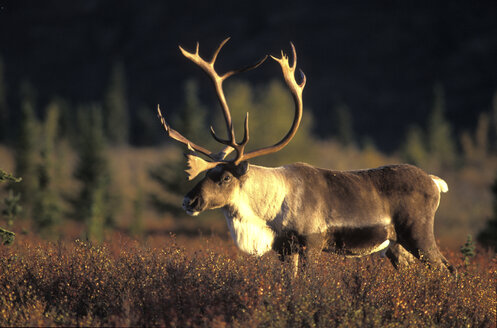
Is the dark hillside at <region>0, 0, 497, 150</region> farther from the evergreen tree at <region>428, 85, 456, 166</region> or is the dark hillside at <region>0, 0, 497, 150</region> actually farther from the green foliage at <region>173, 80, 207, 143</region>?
the green foliage at <region>173, 80, 207, 143</region>

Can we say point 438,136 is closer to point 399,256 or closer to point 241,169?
point 399,256

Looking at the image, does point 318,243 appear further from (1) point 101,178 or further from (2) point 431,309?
(1) point 101,178

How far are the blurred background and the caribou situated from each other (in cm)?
515

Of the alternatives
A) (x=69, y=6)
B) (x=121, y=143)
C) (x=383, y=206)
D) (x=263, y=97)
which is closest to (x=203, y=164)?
(x=383, y=206)

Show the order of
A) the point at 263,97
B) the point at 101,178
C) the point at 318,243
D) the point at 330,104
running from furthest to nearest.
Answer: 1. the point at 330,104
2. the point at 263,97
3. the point at 101,178
4. the point at 318,243

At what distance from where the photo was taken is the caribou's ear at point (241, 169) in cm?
730

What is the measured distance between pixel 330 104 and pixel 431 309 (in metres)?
115

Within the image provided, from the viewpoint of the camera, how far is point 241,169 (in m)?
7.33

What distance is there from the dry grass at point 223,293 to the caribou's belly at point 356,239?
464 millimetres

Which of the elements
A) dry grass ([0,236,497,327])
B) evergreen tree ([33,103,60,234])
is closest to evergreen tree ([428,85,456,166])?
evergreen tree ([33,103,60,234])

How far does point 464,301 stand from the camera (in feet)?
20.0

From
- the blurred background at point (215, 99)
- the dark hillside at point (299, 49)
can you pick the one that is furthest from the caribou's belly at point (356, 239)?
the dark hillside at point (299, 49)

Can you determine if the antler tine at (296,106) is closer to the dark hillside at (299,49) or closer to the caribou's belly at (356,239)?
the caribou's belly at (356,239)

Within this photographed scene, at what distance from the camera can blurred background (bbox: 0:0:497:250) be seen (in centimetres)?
3550
